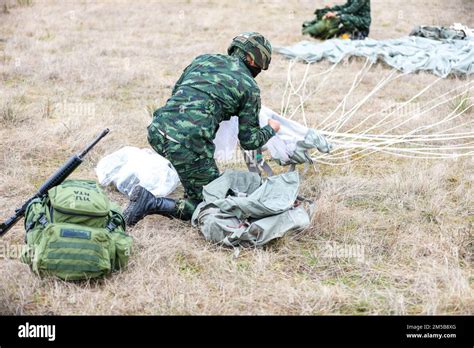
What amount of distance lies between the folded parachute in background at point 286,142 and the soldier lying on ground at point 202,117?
416 millimetres

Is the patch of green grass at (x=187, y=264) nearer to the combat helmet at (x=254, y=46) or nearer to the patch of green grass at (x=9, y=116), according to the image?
the combat helmet at (x=254, y=46)

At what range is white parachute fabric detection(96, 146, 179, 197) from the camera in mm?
4527

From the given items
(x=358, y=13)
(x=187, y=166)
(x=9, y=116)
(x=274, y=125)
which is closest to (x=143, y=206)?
(x=187, y=166)

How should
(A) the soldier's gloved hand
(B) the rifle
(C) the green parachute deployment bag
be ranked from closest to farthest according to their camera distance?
1. (C) the green parachute deployment bag
2. (B) the rifle
3. (A) the soldier's gloved hand

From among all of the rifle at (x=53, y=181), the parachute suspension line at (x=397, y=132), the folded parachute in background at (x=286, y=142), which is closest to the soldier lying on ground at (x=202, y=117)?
the folded parachute in background at (x=286, y=142)

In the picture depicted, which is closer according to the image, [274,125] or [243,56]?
[243,56]

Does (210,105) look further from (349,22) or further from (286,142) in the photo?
(349,22)

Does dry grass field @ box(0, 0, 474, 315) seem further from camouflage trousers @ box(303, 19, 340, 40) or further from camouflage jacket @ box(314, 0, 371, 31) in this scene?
camouflage jacket @ box(314, 0, 371, 31)

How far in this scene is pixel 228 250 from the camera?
12.2 ft

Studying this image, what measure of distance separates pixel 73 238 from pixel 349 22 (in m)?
8.63

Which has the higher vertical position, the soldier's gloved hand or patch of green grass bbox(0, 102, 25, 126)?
the soldier's gloved hand

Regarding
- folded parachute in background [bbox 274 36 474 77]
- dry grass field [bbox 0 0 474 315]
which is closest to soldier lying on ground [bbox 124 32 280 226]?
dry grass field [bbox 0 0 474 315]

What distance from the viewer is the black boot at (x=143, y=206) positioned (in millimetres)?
3910

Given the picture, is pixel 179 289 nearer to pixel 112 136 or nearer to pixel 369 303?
pixel 369 303
